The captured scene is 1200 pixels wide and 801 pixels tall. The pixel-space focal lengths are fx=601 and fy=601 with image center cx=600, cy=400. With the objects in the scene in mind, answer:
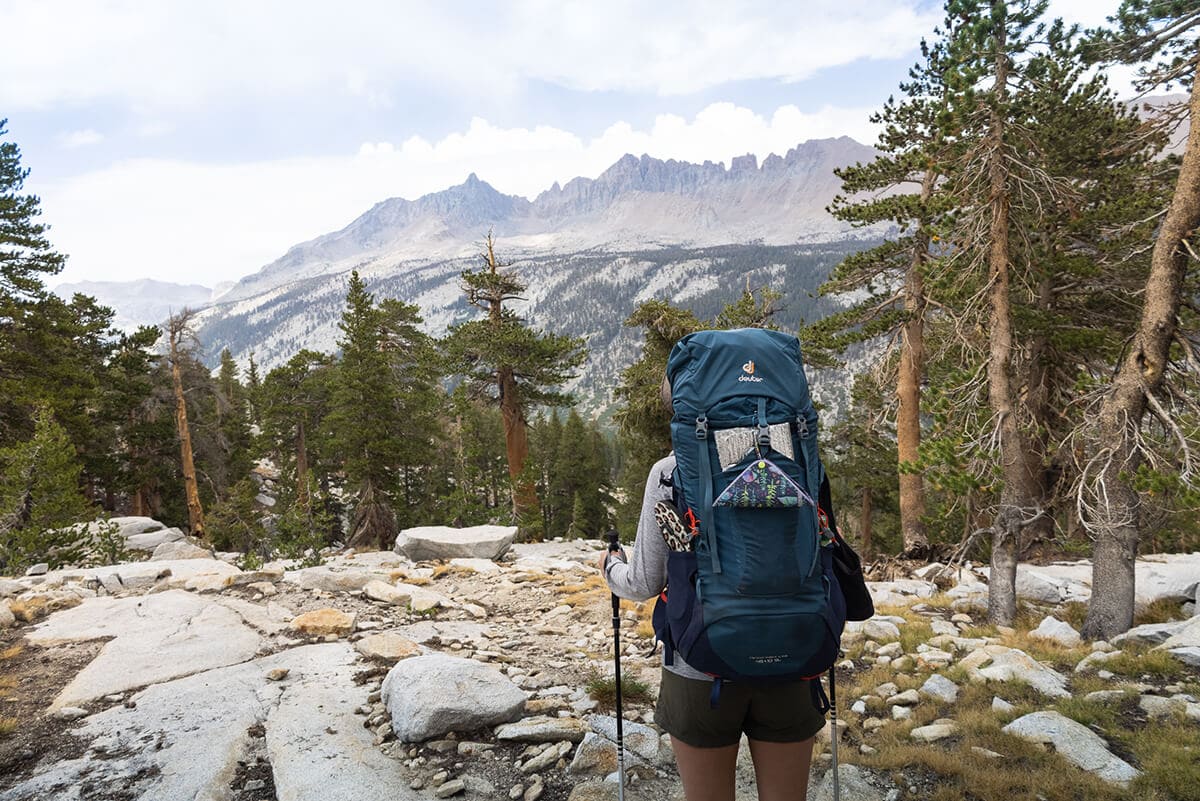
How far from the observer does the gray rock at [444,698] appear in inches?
180

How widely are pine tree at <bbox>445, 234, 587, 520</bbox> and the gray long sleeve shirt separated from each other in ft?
51.2

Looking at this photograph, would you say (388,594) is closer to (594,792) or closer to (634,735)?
(634,735)

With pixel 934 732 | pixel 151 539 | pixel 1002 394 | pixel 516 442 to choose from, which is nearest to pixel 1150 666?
pixel 934 732

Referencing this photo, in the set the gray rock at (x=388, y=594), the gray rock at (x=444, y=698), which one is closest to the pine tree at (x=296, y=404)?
the gray rock at (x=388, y=594)

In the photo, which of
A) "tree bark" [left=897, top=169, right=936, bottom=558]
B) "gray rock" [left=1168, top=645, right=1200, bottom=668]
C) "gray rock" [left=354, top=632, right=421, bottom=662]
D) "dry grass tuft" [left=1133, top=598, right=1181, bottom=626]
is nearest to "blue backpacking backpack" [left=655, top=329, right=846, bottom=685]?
"gray rock" [left=354, top=632, right=421, bottom=662]

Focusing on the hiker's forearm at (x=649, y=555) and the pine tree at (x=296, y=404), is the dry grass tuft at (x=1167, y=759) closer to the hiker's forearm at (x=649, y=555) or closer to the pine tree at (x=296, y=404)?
the hiker's forearm at (x=649, y=555)

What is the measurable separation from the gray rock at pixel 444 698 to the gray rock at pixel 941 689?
361 cm

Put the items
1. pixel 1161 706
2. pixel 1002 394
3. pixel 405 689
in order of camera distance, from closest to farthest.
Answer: pixel 1161 706 → pixel 405 689 → pixel 1002 394

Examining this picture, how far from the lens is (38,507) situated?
12.9m

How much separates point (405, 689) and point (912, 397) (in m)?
12.2

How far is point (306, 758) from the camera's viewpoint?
429 centimetres

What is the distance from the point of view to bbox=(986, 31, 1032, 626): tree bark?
7.86 metres

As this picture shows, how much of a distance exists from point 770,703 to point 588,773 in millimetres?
2498

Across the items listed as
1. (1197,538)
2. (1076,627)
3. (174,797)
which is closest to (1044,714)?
(1076,627)
